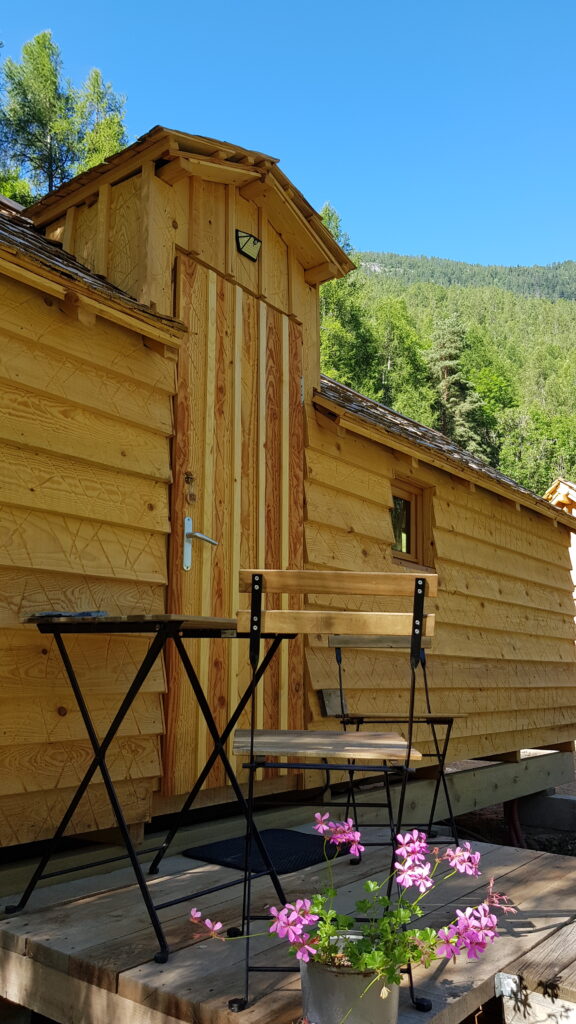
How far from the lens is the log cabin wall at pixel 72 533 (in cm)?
344

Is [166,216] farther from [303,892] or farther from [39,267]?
[303,892]

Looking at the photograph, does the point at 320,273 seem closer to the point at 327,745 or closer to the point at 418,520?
the point at 418,520

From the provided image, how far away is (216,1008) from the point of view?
80.4 inches

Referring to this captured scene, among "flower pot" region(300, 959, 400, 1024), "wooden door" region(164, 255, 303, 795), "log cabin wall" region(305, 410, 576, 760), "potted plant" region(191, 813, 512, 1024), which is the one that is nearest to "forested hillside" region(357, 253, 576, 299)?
"log cabin wall" region(305, 410, 576, 760)

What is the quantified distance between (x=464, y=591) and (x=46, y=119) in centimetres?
2287

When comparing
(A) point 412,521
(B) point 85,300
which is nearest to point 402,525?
(A) point 412,521

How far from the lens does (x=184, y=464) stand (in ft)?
14.7

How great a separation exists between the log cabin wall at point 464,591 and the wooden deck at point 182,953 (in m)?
2.13

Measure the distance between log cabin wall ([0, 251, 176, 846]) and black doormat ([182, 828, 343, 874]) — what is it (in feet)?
1.31

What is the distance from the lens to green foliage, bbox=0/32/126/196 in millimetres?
23672

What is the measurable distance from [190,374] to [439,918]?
315 centimetres

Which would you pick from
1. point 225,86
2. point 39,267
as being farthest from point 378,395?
point 39,267

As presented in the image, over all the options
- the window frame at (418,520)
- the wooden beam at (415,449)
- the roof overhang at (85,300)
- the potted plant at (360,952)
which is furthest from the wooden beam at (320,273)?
the potted plant at (360,952)

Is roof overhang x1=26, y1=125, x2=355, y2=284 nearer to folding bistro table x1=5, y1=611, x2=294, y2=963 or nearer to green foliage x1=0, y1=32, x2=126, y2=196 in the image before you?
folding bistro table x1=5, y1=611, x2=294, y2=963
